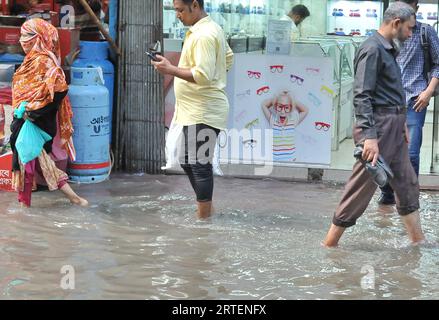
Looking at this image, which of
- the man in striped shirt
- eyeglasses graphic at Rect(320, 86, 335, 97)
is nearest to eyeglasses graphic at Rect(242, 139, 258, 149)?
eyeglasses graphic at Rect(320, 86, 335, 97)

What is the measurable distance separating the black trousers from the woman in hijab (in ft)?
3.85

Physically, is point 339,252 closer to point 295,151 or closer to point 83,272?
point 83,272

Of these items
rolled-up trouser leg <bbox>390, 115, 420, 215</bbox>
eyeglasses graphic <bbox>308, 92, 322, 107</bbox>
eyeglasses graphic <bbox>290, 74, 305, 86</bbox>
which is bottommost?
rolled-up trouser leg <bbox>390, 115, 420, 215</bbox>

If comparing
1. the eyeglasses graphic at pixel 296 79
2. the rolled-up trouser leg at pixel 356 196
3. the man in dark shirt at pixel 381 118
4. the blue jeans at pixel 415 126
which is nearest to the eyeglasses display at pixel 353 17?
the eyeglasses graphic at pixel 296 79

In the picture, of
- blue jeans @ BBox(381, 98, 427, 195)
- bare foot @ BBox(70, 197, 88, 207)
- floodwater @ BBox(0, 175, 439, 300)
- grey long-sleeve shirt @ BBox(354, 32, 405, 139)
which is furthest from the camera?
bare foot @ BBox(70, 197, 88, 207)

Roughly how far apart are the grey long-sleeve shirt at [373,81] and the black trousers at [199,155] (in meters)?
1.29

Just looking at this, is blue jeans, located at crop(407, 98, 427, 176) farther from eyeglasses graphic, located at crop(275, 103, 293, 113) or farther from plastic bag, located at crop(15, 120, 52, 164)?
plastic bag, located at crop(15, 120, 52, 164)

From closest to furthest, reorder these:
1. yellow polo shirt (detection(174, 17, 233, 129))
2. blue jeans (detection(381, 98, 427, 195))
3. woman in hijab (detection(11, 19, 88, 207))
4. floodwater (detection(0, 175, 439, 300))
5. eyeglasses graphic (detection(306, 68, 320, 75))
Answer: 1. floodwater (detection(0, 175, 439, 300))
2. yellow polo shirt (detection(174, 17, 233, 129))
3. woman in hijab (detection(11, 19, 88, 207))
4. blue jeans (detection(381, 98, 427, 195))
5. eyeglasses graphic (detection(306, 68, 320, 75))

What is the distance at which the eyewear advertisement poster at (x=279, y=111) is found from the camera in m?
8.11

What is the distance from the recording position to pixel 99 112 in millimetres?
7785

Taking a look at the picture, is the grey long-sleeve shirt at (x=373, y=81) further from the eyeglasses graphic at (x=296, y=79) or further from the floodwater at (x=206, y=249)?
the eyeglasses graphic at (x=296, y=79)

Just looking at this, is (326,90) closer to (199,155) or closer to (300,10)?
(300,10)

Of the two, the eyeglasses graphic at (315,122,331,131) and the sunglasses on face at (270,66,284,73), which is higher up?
the sunglasses on face at (270,66,284,73)

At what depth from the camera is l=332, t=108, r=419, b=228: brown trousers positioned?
5.68 m
